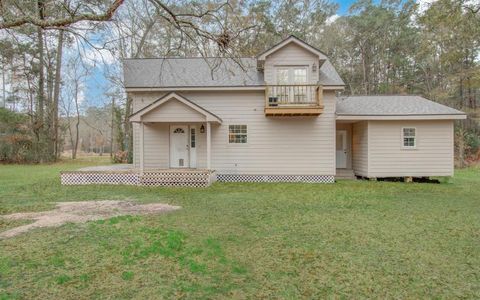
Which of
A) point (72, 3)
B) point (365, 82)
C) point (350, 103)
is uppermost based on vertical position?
point (365, 82)

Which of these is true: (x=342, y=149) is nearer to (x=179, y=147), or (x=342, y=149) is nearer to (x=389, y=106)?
(x=389, y=106)

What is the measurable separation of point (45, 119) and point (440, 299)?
1057 inches

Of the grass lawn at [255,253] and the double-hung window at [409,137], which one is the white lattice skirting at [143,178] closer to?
the grass lawn at [255,253]

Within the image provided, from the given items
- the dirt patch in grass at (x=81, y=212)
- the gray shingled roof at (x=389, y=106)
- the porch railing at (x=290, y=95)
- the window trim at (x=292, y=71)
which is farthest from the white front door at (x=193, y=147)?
the gray shingled roof at (x=389, y=106)

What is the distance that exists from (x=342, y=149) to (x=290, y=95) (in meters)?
4.85

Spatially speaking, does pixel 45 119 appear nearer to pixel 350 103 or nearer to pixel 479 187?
pixel 350 103

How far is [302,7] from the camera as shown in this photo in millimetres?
24406

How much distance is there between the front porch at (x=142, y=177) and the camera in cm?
1142

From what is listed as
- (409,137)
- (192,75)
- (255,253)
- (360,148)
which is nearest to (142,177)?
(192,75)

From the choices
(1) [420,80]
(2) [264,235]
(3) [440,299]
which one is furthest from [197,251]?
(1) [420,80]

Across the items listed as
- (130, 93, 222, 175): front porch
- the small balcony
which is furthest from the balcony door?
(130, 93, 222, 175): front porch

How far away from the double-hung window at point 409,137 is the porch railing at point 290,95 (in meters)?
4.42

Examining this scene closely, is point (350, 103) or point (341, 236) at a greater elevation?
point (350, 103)

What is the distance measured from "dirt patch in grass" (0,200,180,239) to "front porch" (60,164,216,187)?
321 centimetres
